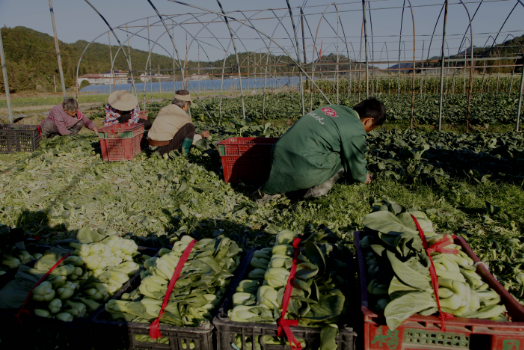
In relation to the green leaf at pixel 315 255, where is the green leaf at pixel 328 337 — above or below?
below

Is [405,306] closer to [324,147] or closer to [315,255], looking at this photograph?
[315,255]

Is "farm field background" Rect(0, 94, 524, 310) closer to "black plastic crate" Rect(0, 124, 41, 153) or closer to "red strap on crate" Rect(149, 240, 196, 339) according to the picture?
"red strap on crate" Rect(149, 240, 196, 339)

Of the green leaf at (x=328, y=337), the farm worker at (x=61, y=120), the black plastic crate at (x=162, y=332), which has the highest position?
the farm worker at (x=61, y=120)

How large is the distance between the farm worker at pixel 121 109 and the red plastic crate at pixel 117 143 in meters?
1.27

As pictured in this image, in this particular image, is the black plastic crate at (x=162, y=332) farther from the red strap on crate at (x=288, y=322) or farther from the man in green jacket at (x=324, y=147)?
the man in green jacket at (x=324, y=147)

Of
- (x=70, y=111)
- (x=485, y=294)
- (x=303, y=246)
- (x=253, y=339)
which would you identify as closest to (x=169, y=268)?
(x=253, y=339)

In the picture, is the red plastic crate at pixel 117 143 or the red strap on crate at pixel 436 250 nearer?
the red strap on crate at pixel 436 250

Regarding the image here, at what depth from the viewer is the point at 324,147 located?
14.0 feet

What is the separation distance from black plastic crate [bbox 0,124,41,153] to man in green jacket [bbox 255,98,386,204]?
626 cm

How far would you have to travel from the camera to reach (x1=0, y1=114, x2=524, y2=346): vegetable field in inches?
146

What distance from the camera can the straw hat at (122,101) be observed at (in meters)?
7.86

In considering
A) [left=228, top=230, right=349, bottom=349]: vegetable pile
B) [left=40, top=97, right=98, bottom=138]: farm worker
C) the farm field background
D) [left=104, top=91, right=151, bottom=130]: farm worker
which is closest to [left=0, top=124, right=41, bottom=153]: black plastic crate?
[left=40, top=97, right=98, bottom=138]: farm worker

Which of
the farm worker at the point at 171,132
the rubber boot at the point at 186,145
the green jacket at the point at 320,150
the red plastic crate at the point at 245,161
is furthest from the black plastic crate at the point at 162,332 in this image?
the farm worker at the point at 171,132

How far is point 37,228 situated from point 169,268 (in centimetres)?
286
